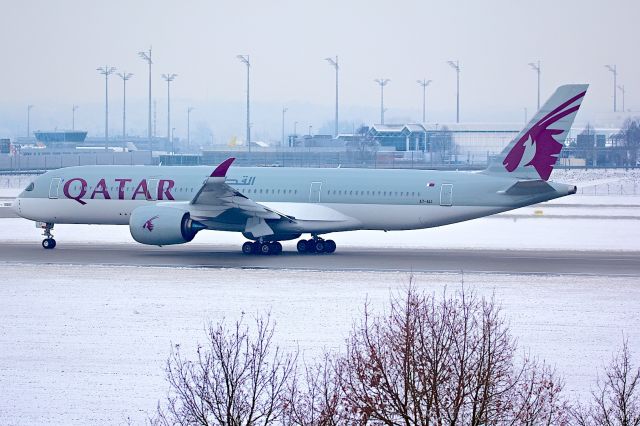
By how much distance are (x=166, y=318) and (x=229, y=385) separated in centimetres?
1120

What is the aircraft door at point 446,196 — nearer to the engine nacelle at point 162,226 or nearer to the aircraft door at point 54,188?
the engine nacelle at point 162,226

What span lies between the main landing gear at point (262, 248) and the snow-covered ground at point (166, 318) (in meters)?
5.77

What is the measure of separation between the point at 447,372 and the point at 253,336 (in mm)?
10675

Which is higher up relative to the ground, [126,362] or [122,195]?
[122,195]

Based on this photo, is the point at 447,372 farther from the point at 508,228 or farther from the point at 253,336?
the point at 508,228

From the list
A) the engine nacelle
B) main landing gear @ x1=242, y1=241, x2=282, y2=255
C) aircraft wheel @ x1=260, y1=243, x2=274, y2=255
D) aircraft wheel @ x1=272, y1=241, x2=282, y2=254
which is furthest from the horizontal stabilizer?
the engine nacelle

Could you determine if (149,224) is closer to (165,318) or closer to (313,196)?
(313,196)

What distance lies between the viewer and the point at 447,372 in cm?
1728

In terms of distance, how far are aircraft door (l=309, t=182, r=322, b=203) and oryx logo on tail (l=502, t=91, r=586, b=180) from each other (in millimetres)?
8246

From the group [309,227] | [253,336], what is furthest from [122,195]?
[253,336]

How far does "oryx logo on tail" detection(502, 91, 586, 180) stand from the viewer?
44.1 m

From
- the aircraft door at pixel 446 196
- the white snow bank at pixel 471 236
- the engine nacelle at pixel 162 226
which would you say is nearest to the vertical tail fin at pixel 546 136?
the aircraft door at pixel 446 196

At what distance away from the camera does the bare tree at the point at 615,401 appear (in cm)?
1755

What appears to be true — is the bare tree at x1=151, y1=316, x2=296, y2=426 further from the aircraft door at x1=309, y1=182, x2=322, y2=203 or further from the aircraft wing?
the aircraft door at x1=309, y1=182, x2=322, y2=203
